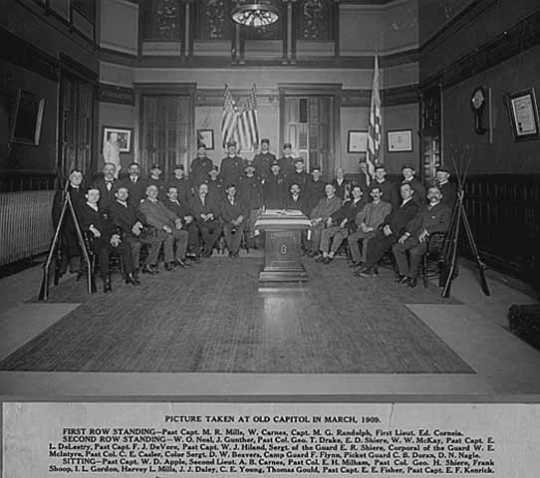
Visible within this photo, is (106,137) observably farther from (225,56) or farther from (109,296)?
(109,296)

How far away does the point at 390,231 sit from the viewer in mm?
6121

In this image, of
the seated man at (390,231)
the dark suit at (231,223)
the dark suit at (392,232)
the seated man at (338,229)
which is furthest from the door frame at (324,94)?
the seated man at (338,229)

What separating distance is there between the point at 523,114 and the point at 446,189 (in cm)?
95

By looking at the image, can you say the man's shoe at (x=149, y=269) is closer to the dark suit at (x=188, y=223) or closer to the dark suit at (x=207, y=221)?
the dark suit at (x=188, y=223)

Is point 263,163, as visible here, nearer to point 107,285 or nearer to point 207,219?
point 107,285

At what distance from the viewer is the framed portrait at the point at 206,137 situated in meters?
4.23

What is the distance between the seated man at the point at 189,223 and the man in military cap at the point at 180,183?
0.45 feet

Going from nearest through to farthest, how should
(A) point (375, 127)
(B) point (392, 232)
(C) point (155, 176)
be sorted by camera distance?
(A) point (375, 127)
(C) point (155, 176)
(B) point (392, 232)

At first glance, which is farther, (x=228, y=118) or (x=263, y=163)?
(x=263, y=163)

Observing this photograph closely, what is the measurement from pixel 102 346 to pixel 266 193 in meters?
3.84

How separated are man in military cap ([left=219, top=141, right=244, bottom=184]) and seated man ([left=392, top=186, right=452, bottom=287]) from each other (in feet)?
5.78

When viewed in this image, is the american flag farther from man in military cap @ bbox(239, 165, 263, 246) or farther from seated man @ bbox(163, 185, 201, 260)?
seated man @ bbox(163, 185, 201, 260)

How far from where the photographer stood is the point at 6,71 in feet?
11.4

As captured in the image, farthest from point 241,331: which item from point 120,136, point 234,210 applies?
point 234,210
